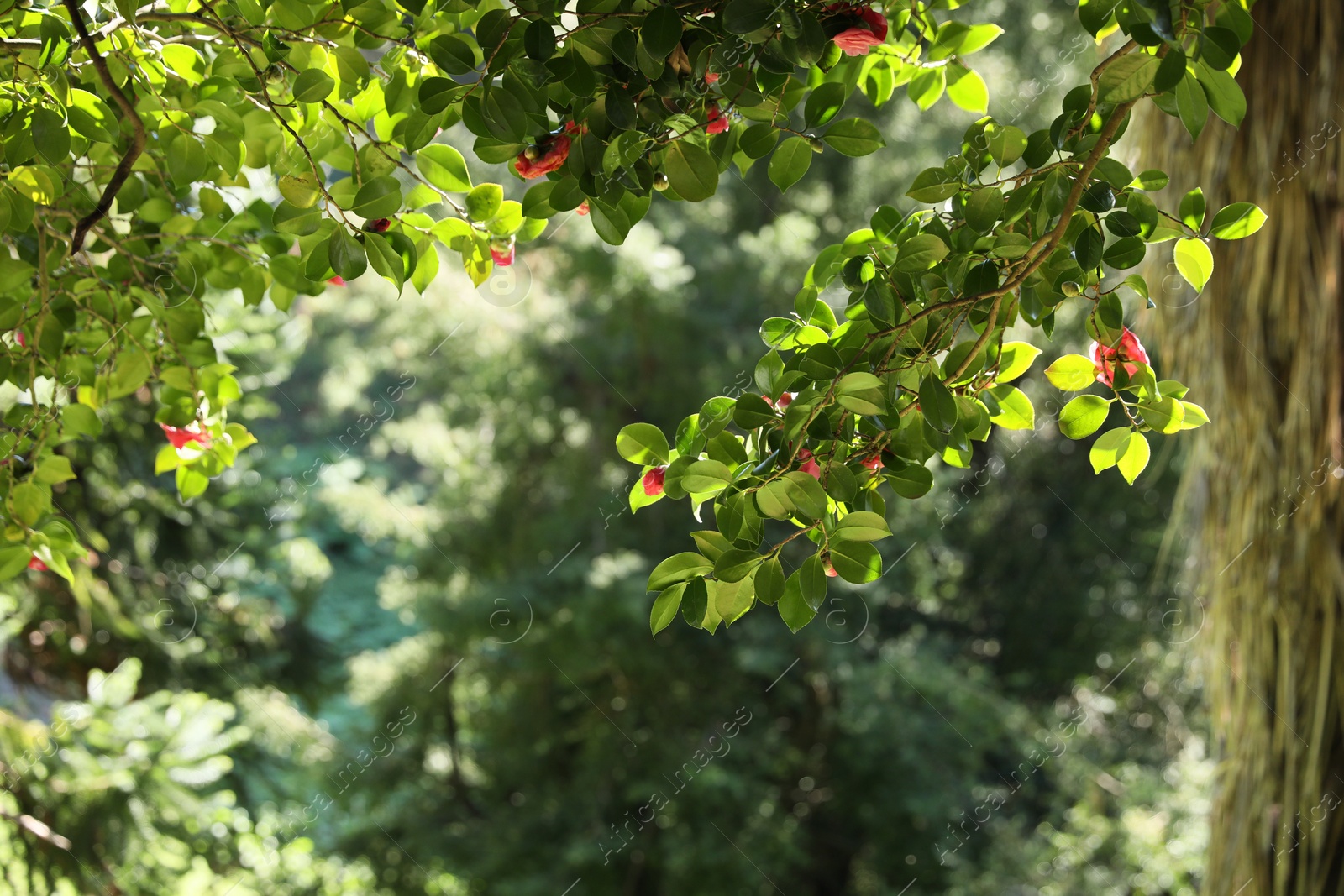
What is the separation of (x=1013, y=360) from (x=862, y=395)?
0.13 metres

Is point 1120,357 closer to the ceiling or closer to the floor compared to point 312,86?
closer to the floor

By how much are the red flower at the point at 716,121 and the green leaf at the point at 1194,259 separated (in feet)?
0.72

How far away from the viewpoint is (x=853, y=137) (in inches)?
18.9

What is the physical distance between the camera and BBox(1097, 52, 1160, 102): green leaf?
39cm

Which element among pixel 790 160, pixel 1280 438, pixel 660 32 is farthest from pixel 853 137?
pixel 1280 438

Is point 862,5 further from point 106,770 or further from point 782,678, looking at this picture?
point 782,678

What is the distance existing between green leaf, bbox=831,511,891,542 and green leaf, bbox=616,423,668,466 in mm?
96

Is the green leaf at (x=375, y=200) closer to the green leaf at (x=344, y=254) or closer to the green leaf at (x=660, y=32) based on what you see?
the green leaf at (x=344, y=254)

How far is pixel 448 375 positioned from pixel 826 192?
6.00ft

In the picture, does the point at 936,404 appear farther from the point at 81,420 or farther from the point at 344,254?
the point at 81,420

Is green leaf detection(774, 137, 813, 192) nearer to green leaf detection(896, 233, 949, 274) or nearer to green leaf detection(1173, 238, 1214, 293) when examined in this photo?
green leaf detection(896, 233, 949, 274)

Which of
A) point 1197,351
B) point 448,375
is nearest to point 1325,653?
point 1197,351

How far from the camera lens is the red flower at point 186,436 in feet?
2.28

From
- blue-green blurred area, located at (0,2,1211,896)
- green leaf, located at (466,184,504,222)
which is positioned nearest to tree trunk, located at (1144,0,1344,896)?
green leaf, located at (466,184,504,222)
